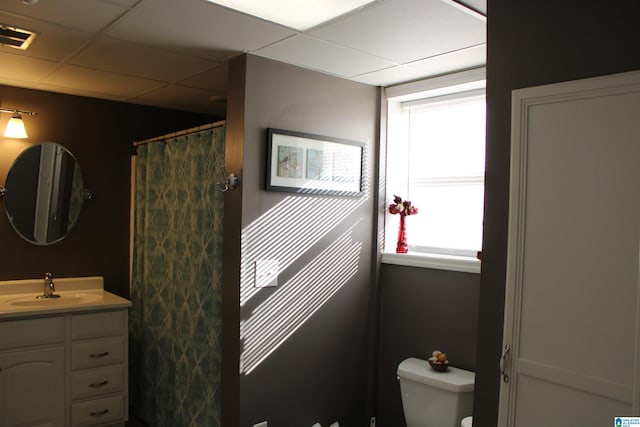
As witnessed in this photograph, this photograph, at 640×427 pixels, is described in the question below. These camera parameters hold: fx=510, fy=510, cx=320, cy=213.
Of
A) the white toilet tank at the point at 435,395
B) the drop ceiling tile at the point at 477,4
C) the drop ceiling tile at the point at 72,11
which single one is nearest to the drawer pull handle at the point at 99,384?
the white toilet tank at the point at 435,395

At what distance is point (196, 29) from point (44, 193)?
6.30 ft

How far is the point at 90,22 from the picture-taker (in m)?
2.02

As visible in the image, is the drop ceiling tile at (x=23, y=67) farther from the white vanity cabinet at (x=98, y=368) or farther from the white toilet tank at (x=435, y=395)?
the white toilet tank at (x=435, y=395)

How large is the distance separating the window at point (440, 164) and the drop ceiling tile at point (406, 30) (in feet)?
1.39

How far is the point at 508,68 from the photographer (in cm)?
174

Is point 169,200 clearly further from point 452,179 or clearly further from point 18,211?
point 452,179

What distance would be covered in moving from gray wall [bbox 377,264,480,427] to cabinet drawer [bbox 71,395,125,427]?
1.58 metres

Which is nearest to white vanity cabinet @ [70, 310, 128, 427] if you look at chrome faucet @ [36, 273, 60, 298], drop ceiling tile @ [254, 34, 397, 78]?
chrome faucet @ [36, 273, 60, 298]

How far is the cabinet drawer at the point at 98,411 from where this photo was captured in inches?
118

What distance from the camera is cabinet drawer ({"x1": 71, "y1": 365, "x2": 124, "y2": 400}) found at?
298 cm

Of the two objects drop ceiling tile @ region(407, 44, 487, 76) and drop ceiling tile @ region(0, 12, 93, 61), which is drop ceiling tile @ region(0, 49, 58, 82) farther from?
drop ceiling tile @ region(407, 44, 487, 76)

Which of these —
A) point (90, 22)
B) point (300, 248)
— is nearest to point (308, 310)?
point (300, 248)

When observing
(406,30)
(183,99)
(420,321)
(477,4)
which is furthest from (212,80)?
(420,321)

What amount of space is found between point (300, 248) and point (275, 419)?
2.80 feet
